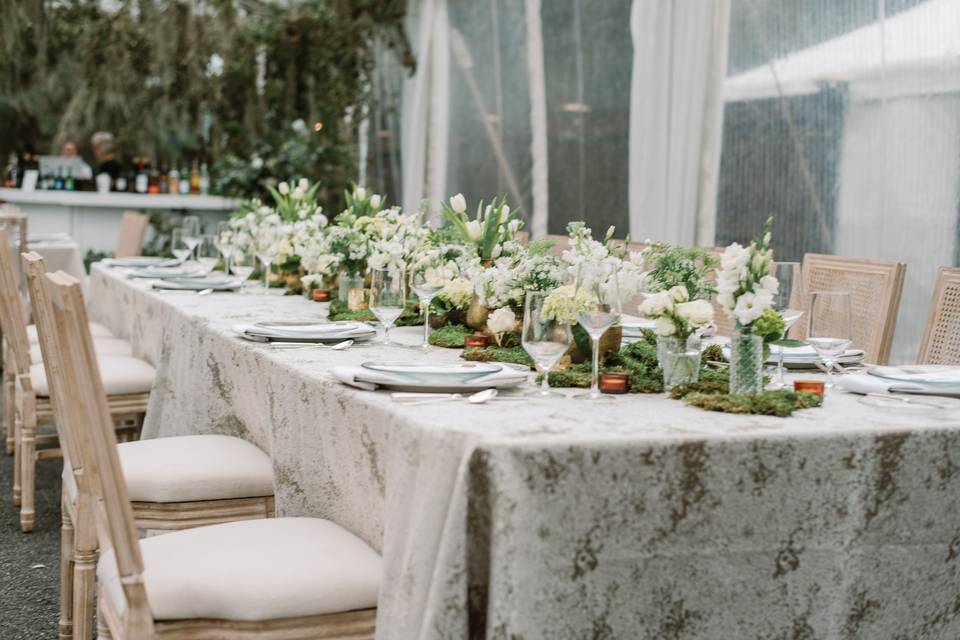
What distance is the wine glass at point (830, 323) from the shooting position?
6.36 ft

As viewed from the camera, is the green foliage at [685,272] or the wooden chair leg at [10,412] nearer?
the green foliage at [685,272]

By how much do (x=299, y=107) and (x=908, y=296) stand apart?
21.6 feet

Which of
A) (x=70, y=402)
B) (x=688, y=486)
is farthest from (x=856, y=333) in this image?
(x=70, y=402)

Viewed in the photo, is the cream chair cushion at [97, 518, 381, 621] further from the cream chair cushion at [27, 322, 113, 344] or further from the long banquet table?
the cream chair cushion at [27, 322, 113, 344]

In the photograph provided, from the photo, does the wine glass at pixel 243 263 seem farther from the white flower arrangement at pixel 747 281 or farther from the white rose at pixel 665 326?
the white flower arrangement at pixel 747 281

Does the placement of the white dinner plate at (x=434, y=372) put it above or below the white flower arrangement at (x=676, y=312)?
below

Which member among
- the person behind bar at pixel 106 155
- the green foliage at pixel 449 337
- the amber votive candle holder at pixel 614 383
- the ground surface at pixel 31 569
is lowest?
the ground surface at pixel 31 569

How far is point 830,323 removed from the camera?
1.96 m

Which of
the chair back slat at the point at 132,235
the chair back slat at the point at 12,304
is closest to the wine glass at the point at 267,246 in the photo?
the chair back slat at the point at 12,304

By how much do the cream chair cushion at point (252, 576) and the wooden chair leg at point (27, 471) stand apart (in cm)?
179

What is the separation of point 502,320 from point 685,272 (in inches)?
17.6

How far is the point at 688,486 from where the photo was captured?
1.45 metres

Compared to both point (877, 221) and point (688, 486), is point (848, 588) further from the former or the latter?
point (877, 221)

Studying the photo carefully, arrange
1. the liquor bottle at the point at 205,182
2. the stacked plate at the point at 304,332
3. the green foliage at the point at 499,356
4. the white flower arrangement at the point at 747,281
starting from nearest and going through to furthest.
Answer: the white flower arrangement at the point at 747,281
the green foliage at the point at 499,356
the stacked plate at the point at 304,332
the liquor bottle at the point at 205,182
